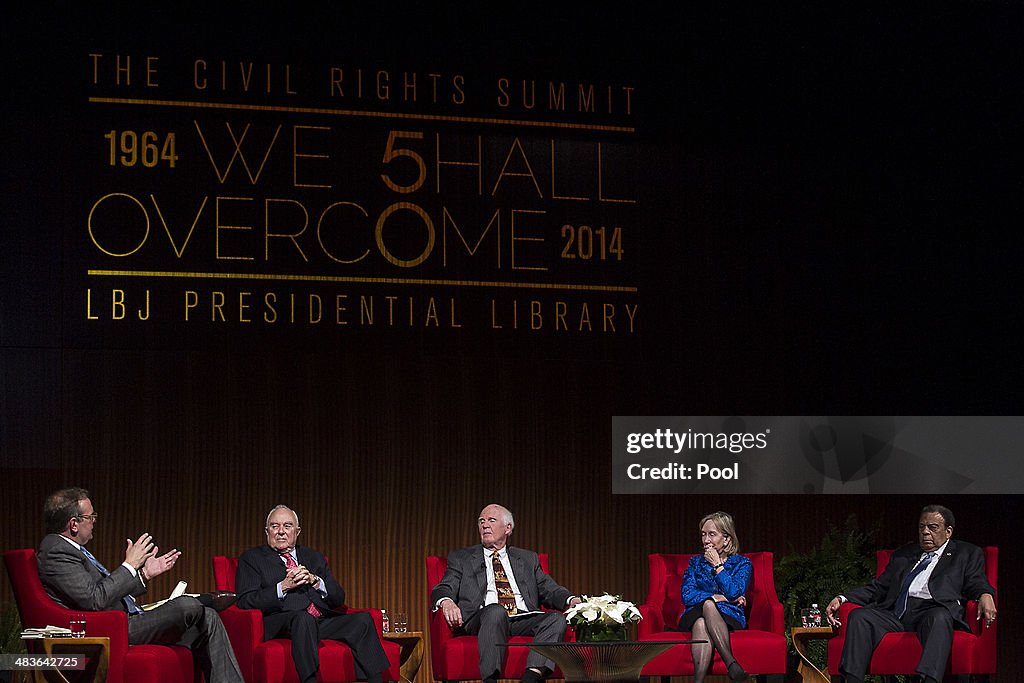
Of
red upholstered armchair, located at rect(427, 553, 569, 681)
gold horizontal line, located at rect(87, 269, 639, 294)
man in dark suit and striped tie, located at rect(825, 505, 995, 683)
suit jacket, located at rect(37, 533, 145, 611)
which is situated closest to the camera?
suit jacket, located at rect(37, 533, 145, 611)

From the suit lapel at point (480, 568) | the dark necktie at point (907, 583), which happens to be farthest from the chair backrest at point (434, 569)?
the dark necktie at point (907, 583)

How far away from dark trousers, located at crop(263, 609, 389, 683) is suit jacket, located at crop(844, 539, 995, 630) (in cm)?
242

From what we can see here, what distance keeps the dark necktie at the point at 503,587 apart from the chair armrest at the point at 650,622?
0.64 m

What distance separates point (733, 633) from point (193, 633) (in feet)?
8.49

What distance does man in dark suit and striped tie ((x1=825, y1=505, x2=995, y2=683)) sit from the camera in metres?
6.47

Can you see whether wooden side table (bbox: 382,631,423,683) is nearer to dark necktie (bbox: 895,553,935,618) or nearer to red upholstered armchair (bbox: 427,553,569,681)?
red upholstered armchair (bbox: 427,553,569,681)

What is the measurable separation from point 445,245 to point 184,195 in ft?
4.83

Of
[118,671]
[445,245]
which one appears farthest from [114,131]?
[118,671]

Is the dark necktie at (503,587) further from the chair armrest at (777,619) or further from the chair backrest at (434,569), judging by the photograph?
the chair armrest at (777,619)

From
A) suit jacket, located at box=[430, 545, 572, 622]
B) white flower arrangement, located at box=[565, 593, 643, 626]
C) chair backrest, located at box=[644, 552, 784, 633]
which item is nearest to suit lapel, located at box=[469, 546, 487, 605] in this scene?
suit jacket, located at box=[430, 545, 572, 622]

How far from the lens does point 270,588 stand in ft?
20.5

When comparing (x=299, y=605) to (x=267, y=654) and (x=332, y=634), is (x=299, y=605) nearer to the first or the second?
(x=332, y=634)

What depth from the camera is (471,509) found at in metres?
7.71

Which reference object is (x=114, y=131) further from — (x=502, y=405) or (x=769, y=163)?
(x=769, y=163)
